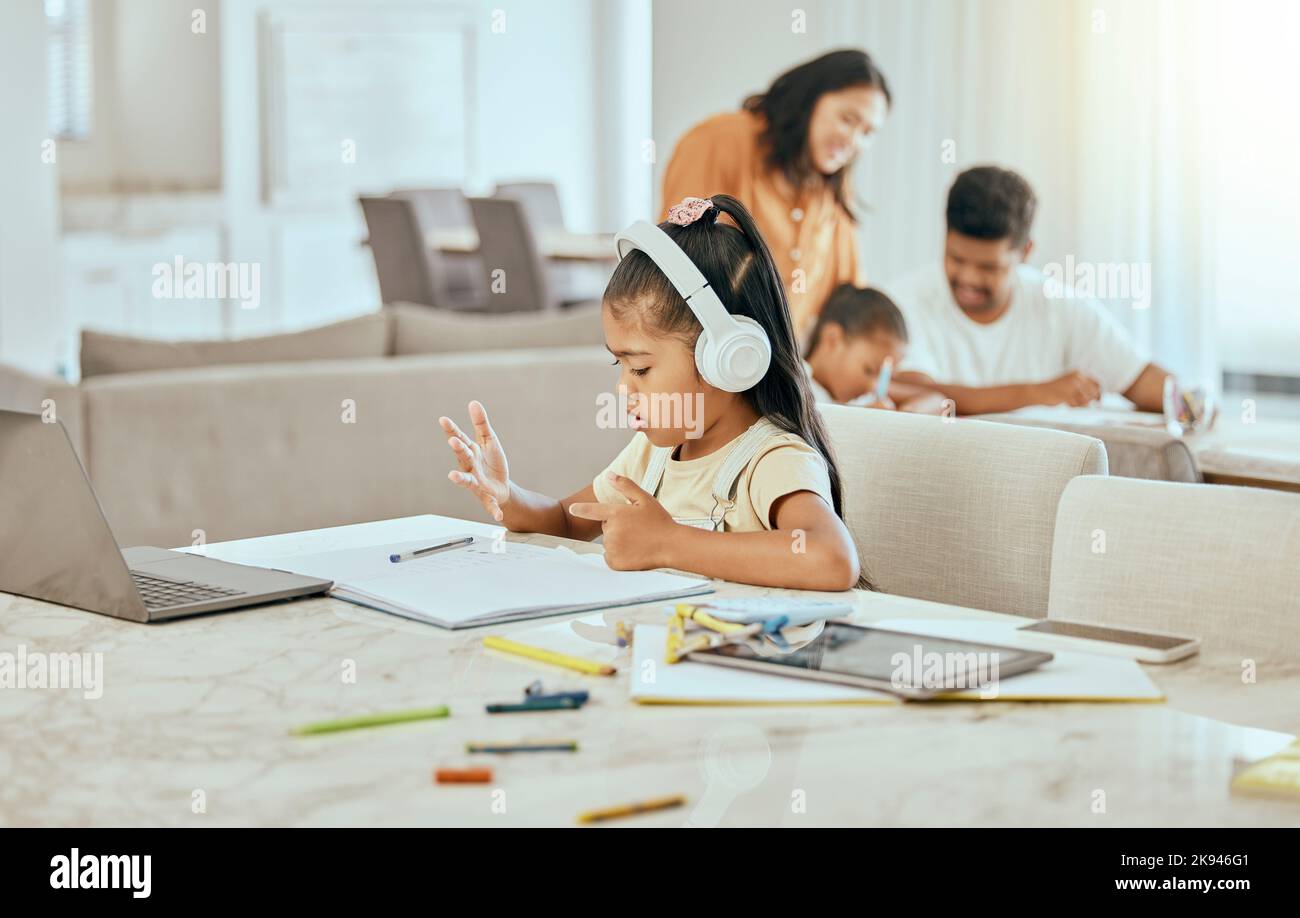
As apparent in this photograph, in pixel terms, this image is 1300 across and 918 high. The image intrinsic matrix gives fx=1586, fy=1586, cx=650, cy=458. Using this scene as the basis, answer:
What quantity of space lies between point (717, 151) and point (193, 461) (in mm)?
1507

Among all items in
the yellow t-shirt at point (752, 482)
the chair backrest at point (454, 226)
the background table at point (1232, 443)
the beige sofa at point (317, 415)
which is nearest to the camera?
the yellow t-shirt at point (752, 482)

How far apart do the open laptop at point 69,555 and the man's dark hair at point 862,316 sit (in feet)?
7.22

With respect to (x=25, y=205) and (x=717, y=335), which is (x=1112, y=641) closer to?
(x=717, y=335)

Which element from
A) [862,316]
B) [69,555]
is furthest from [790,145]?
[69,555]

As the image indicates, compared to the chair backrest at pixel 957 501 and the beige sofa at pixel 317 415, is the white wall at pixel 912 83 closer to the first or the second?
the beige sofa at pixel 317 415

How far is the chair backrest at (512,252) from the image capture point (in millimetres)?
5973

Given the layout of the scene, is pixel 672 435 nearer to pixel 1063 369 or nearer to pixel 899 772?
pixel 899 772

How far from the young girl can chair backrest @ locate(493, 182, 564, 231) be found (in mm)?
5839

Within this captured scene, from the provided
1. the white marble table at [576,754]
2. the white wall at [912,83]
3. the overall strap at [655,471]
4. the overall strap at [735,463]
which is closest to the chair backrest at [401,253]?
the white wall at [912,83]

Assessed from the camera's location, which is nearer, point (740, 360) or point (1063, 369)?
point (740, 360)

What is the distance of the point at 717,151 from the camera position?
3.84 m

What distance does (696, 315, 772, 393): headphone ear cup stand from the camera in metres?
1.57
